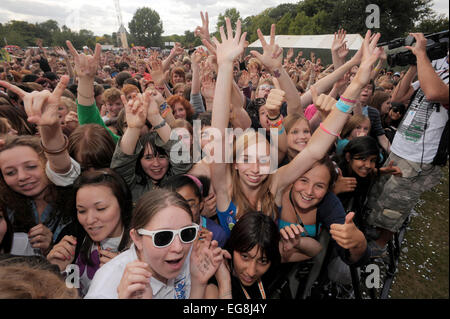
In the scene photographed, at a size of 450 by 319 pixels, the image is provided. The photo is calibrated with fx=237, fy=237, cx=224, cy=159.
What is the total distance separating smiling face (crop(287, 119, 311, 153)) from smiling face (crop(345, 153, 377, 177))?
0.57 m

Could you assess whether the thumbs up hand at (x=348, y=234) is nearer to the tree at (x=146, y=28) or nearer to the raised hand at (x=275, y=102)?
the raised hand at (x=275, y=102)

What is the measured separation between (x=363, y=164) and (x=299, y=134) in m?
0.74

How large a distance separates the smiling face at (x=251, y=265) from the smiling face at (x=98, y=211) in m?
0.85

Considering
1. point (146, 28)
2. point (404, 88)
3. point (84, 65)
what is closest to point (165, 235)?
point (84, 65)

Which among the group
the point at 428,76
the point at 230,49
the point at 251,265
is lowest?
the point at 251,265

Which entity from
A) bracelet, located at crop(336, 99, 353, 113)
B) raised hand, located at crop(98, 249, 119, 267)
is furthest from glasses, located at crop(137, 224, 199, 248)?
bracelet, located at crop(336, 99, 353, 113)

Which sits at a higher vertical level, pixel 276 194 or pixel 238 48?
pixel 238 48

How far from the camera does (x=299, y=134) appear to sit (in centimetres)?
248

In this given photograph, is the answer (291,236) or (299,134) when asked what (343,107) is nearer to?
(299,134)

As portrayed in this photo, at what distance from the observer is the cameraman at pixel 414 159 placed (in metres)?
2.26

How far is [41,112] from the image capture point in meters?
1.57

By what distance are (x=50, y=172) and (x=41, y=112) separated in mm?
422
